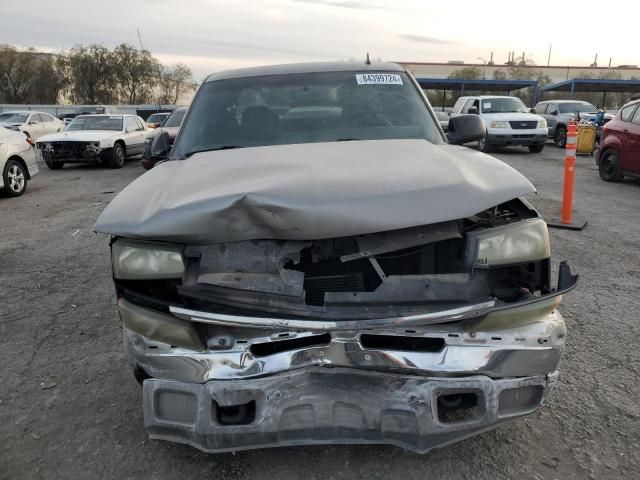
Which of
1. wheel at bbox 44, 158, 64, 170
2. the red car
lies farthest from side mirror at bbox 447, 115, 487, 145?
wheel at bbox 44, 158, 64, 170

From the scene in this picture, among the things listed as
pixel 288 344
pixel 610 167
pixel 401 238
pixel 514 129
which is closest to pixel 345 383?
pixel 288 344

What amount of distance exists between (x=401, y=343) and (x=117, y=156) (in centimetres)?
1401

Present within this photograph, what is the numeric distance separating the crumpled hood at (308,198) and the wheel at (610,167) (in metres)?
9.48

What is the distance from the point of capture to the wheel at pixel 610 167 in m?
10.4

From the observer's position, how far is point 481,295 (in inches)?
82.1

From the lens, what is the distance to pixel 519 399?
2.08 m

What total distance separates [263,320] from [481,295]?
0.90 m

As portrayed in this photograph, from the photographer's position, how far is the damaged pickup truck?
1.97 m

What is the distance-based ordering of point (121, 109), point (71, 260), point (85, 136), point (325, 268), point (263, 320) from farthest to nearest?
point (121, 109), point (85, 136), point (71, 260), point (325, 268), point (263, 320)

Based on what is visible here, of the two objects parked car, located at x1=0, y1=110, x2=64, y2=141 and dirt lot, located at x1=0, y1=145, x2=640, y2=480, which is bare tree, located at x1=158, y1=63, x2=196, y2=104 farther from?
dirt lot, located at x1=0, y1=145, x2=640, y2=480

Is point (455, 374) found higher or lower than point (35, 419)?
higher

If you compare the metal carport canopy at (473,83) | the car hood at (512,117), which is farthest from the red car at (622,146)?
the metal carport canopy at (473,83)

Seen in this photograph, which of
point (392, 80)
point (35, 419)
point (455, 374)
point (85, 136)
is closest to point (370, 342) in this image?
point (455, 374)

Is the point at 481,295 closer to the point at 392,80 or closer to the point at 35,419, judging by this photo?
the point at 392,80
